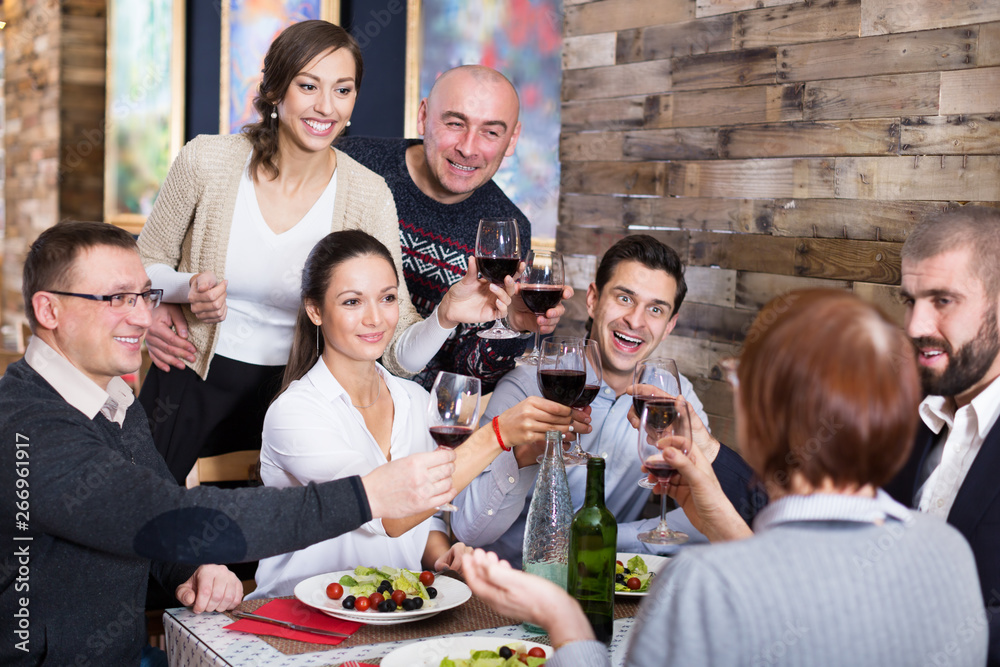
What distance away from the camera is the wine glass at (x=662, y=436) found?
1606 mm

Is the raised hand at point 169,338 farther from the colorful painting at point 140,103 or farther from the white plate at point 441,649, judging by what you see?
the colorful painting at point 140,103

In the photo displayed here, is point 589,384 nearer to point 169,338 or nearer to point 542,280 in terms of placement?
point 542,280

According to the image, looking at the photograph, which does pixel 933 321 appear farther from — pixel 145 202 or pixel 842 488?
pixel 145 202

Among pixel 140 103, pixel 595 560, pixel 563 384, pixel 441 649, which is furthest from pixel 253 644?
pixel 140 103

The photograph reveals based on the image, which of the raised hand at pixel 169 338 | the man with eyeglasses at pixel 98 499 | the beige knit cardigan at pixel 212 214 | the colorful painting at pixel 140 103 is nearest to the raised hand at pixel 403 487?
the man with eyeglasses at pixel 98 499

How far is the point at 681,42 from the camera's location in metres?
3.65

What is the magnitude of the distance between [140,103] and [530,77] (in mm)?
2857

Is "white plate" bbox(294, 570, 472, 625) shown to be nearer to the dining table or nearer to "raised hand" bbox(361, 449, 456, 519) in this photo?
the dining table

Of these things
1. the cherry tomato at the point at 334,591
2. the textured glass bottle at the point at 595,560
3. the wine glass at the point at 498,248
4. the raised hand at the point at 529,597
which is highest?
the wine glass at the point at 498,248

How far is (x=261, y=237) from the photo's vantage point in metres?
2.55

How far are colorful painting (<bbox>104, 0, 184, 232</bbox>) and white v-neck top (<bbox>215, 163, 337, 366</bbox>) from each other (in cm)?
382

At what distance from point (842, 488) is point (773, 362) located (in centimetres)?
17

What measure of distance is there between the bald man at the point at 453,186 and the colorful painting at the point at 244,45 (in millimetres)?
3187

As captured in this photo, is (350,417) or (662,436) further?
(350,417)
